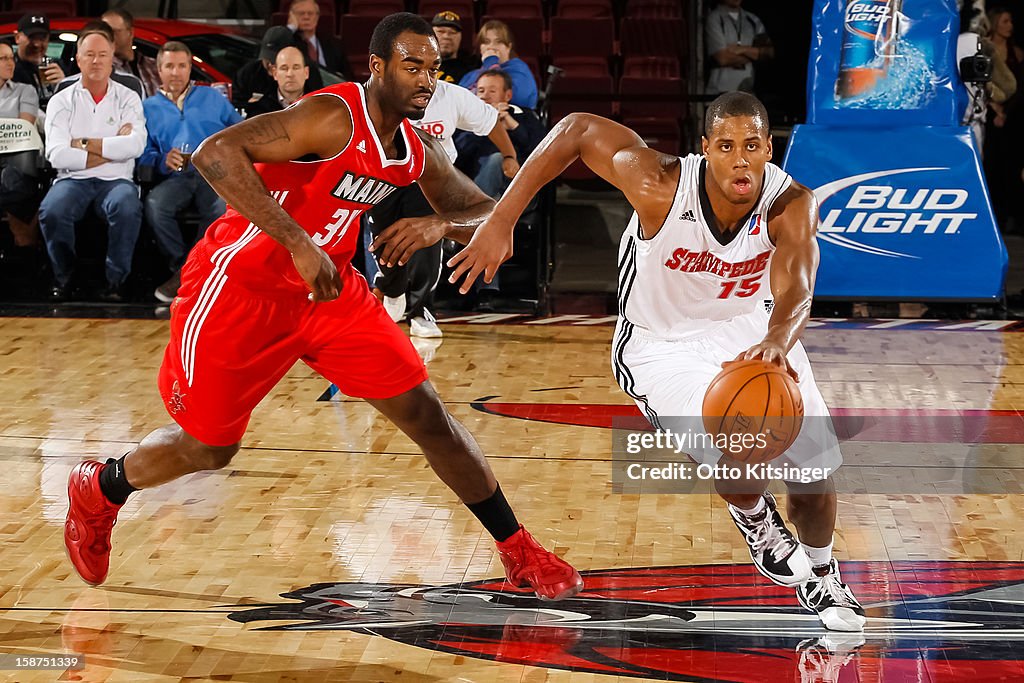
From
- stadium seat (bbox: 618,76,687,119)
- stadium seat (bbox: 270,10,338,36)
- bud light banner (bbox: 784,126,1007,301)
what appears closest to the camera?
bud light banner (bbox: 784,126,1007,301)

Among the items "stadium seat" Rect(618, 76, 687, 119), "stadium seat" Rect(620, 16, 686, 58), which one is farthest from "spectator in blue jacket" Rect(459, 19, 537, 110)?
"stadium seat" Rect(620, 16, 686, 58)

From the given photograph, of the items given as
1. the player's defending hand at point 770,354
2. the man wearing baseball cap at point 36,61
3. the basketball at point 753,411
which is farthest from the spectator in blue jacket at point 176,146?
the player's defending hand at point 770,354

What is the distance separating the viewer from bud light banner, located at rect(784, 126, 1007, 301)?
28.0 ft

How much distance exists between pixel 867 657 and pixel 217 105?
21.1ft

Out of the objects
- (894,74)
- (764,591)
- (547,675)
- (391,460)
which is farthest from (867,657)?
(894,74)

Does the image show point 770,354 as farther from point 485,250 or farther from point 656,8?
point 656,8

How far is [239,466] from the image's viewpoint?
541cm

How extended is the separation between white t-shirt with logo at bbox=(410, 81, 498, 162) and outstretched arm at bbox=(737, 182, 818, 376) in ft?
14.2

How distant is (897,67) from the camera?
8820 mm

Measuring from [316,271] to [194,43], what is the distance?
7.00 meters

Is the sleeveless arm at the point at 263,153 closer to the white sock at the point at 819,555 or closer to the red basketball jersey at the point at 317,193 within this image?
the red basketball jersey at the point at 317,193

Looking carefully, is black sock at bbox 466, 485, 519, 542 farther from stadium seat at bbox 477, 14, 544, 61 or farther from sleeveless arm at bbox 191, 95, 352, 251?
stadium seat at bbox 477, 14, 544, 61

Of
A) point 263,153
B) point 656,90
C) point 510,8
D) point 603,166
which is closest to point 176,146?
point 510,8

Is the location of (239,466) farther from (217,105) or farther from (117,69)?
(117,69)
